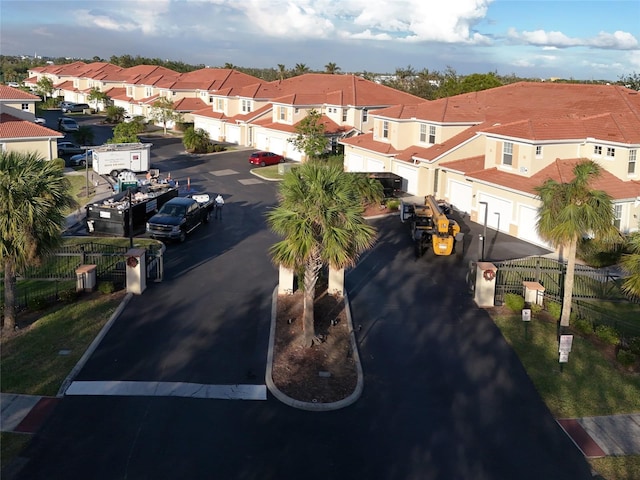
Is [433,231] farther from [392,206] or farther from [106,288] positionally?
[106,288]

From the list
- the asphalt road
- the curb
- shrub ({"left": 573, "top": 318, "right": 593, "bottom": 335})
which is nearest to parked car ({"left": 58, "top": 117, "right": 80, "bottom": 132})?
the asphalt road

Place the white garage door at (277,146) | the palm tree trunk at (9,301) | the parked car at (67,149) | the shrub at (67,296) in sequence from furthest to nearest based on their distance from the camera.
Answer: the white garage door at (277,146) < the parked car at (67,149) < the shrub at (67,296) < the palm tree trunk at (9,301)

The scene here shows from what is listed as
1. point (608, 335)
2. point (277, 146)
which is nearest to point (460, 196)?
point (608, 335)

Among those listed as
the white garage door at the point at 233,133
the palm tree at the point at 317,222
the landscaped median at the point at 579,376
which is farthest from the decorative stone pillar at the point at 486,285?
the white garage door at the point at 233,133

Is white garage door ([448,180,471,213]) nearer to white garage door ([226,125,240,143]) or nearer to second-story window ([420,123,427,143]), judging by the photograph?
second-story window ([420,123,427,143])

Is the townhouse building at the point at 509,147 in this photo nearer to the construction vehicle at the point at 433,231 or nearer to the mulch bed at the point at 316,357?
the construction vehicle at the point at 433,231

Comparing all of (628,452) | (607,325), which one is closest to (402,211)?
(607,325)

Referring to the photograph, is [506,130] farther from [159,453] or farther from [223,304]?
[159,453]
